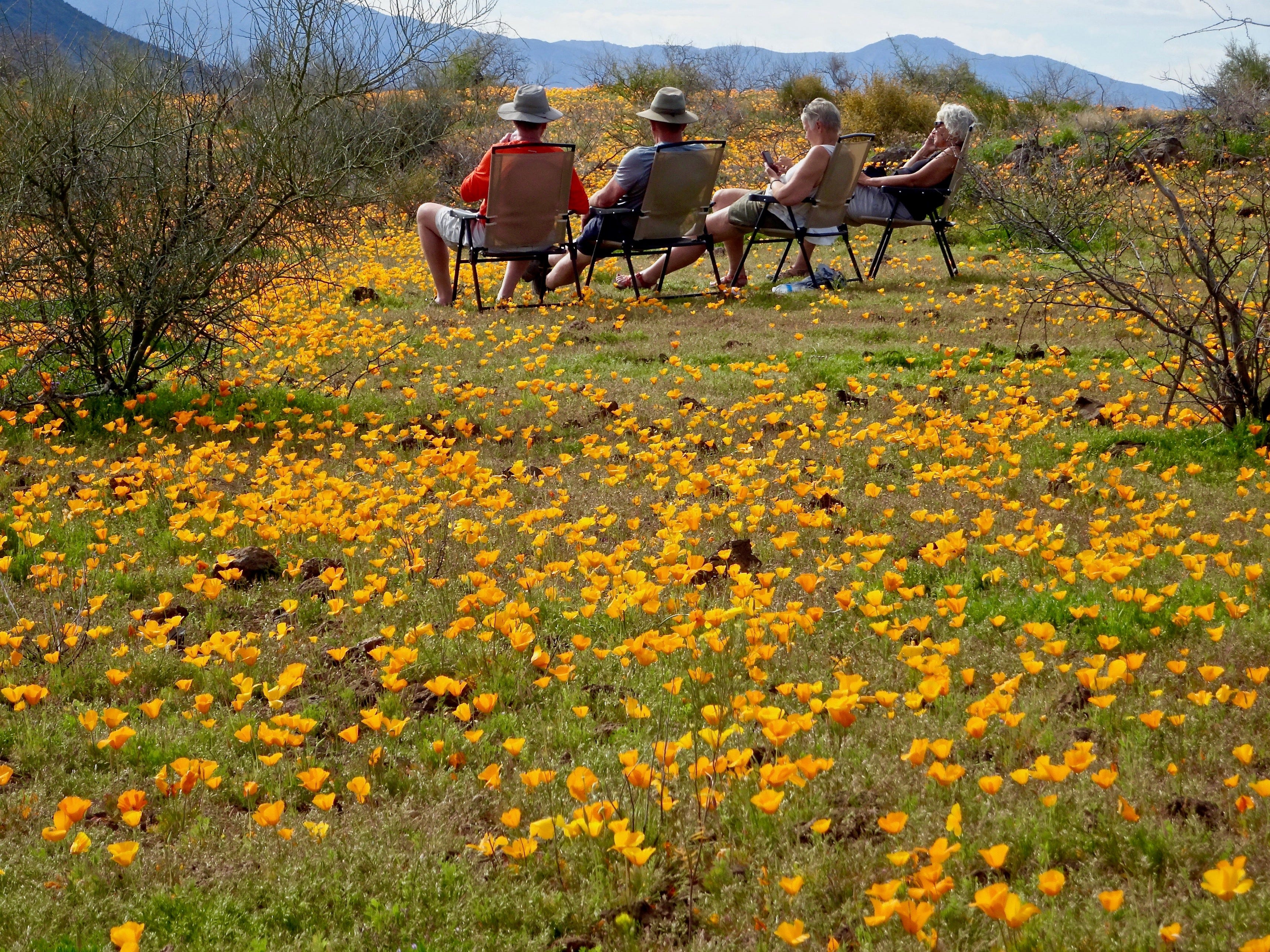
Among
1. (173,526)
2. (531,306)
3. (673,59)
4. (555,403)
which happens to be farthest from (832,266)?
(673,59)

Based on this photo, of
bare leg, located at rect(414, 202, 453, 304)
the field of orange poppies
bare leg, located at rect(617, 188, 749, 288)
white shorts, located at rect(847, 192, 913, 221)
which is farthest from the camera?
white shorts, located at rect(847, 192, 913, 221)

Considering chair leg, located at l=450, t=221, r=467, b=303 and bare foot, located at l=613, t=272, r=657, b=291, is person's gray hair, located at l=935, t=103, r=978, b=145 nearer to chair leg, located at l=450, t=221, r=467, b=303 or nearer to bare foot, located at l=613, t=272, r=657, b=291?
bare foot, located at l=613, t=272, r=657, b=291

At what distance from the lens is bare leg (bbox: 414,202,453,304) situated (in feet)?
31.3

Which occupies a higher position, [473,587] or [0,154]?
[0,154]

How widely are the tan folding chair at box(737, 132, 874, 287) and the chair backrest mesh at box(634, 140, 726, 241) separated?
21.8 inches

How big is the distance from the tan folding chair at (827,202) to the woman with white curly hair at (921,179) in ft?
1.42

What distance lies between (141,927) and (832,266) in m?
10.6

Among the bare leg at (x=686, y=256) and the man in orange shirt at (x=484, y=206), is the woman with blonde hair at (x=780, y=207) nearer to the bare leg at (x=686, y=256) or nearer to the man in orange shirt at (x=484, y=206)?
the bare leg at (x=686, y=256)

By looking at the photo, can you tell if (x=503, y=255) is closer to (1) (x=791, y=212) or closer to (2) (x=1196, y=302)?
(1) (x=791, y=212)

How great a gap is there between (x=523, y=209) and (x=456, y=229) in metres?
0.60

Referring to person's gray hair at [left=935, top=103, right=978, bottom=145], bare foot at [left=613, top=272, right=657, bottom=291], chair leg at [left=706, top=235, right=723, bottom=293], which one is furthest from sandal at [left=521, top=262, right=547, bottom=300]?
person's gray hair at [left=935, top=103, right=978, bottom=145]

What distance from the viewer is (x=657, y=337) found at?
787cm

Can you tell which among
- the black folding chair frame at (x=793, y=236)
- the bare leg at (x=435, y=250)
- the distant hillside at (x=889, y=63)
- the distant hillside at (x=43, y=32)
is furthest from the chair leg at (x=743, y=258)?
the distant hillside at (x=889, y=63)

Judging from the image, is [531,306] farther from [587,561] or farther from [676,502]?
[587,561]
